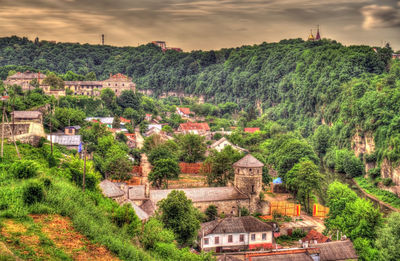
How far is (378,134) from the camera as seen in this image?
60406mm

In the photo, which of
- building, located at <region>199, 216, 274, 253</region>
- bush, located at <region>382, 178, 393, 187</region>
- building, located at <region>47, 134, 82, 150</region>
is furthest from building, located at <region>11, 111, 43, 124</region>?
bush, located at <region>382, 178, 393, 187</region>

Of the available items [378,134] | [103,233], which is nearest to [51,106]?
[103,233]

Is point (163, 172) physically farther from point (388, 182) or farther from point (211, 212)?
point (388, 182)

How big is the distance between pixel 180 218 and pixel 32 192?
36.5ft

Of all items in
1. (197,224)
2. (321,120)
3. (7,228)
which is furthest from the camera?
(321,120)

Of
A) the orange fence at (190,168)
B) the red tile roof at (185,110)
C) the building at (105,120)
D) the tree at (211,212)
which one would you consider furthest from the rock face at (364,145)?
the building at (105,120)

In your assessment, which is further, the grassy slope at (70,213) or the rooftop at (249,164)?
the rooftop at (249,164)

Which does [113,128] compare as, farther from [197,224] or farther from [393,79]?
[393,79]

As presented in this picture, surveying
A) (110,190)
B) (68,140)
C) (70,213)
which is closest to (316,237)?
(110,190)

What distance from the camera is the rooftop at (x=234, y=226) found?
2767 centimetres

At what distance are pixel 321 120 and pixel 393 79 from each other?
21344mm

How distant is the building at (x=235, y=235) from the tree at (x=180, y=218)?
1816mm

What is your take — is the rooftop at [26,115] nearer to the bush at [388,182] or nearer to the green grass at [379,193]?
the green grass at [379,193]

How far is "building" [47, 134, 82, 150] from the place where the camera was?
40.2 meters
